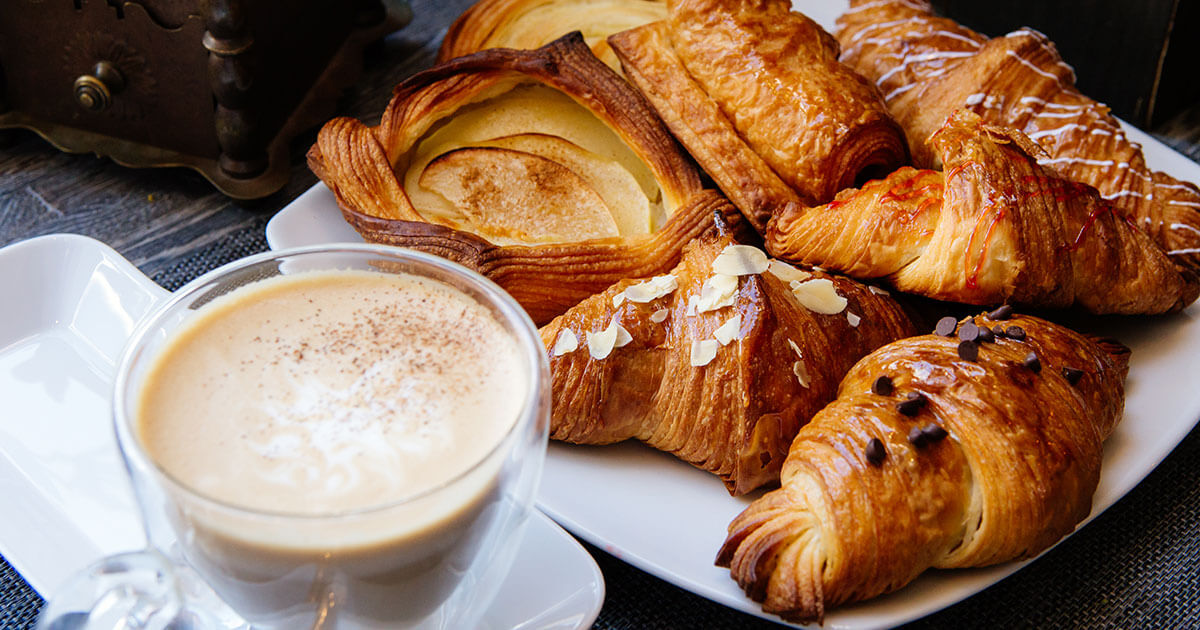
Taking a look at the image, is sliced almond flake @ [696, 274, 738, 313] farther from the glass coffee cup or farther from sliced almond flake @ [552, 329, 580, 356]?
the glass coffee cup

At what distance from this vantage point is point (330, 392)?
3.37ft

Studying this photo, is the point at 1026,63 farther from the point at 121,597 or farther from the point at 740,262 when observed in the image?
the point at 121,597

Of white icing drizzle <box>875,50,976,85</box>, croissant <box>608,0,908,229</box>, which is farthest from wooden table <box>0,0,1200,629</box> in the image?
white icing drizzle <box>875,50,976,85</box>

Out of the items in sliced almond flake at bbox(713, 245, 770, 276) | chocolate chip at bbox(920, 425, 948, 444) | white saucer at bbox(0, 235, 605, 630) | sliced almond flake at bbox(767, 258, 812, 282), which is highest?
chocolate chip at bbox(920, 425, 948, 444)

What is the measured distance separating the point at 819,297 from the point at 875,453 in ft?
1.14

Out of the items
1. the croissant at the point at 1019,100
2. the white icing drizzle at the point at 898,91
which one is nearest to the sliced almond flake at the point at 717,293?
the croissant at the point at 1019,100

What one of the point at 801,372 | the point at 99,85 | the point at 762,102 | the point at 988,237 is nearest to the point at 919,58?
the point at 762,102

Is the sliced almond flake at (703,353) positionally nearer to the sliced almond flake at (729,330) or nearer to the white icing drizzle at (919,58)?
the sliced almond flake at (729,330)

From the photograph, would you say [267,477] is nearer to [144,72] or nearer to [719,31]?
[719,31]

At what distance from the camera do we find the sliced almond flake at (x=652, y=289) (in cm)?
155

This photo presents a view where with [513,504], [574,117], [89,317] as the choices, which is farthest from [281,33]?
[513,504]

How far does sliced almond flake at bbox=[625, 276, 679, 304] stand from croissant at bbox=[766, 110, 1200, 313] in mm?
234

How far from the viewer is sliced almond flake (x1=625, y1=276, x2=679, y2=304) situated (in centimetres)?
155

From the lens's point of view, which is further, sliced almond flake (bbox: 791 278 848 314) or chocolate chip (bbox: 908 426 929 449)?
sliced almond flake (bbox: 791 278 848 314)
